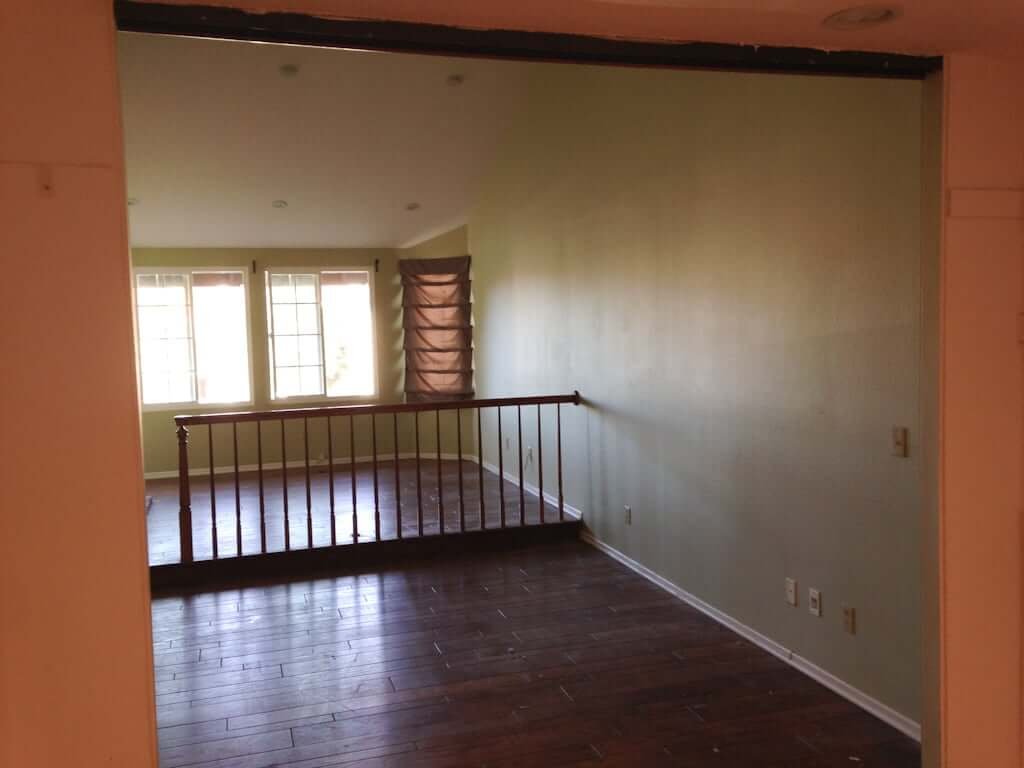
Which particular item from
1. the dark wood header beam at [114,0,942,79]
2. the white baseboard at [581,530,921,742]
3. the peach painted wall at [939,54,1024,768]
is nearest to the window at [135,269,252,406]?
the white baseboard at [581,530,921,742]

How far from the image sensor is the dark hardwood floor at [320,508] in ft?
17.1

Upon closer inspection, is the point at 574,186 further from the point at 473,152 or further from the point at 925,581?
→ the point at 925,581

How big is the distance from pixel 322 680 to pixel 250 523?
287 centimetres

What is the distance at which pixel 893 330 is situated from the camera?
A: 264 cm

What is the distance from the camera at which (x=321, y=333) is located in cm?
878

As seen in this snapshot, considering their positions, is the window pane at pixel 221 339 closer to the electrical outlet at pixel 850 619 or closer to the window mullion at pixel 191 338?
the window mullion at pixel 191 338

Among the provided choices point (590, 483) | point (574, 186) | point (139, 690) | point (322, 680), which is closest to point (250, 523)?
point (590, 483)

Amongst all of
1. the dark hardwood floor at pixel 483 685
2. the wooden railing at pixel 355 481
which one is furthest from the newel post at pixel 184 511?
the dark hardwood floor at pixel 483 685

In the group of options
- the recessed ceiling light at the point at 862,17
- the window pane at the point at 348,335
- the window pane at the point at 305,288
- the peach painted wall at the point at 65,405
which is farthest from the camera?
the window pane at the point at 348,335

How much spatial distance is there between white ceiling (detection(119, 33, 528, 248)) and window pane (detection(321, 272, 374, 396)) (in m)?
0.74

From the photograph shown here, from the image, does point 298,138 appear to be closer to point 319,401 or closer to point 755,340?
point 319,401

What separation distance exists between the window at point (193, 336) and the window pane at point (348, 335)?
87 cm

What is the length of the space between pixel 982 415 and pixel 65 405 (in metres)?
2.08

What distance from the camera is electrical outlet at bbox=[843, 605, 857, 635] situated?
2.87m
